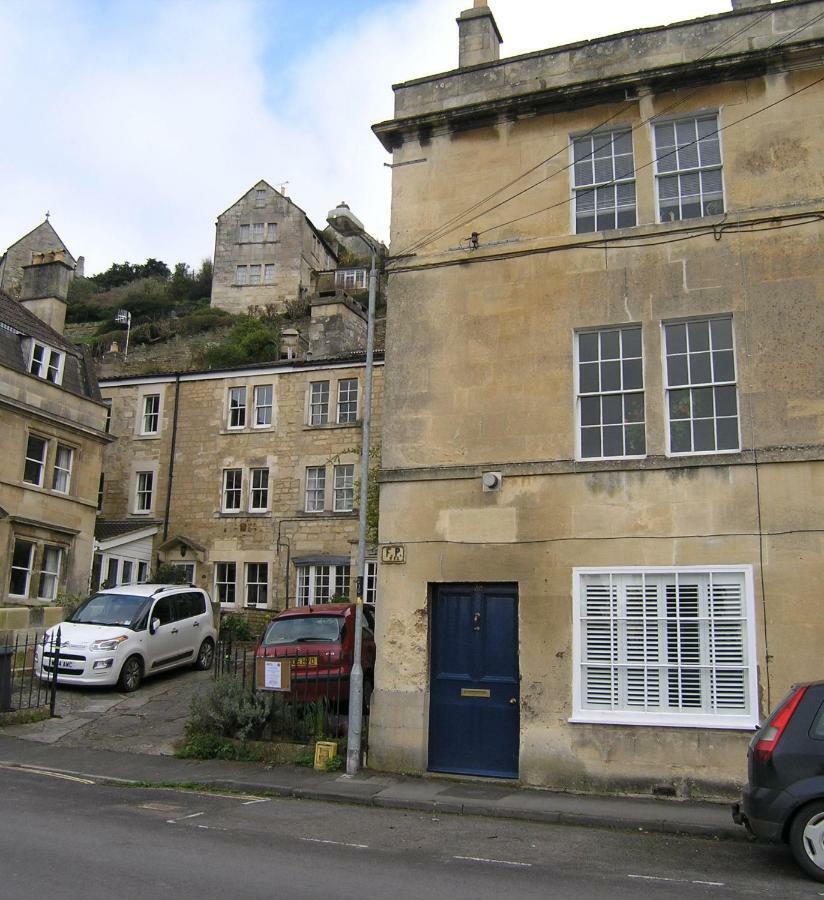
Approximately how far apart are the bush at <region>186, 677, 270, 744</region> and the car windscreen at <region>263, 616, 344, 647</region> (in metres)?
1.51

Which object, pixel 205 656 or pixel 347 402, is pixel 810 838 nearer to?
pixel 205 656

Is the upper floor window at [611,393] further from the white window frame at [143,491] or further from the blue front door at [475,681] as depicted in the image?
the white window frame at [143,491]

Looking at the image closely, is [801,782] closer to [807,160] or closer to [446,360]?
[446,360]

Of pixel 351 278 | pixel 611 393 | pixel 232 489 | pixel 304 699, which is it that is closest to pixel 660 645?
pixel 611 393

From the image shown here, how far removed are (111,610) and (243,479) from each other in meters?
13.3

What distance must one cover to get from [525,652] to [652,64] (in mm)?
8367

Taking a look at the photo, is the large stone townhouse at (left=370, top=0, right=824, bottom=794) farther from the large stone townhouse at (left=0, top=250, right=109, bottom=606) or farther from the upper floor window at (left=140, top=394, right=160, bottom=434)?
the upper floor window at (left=140, top=394, right=160, bottom=434)

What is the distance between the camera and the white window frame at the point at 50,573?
25.6 m

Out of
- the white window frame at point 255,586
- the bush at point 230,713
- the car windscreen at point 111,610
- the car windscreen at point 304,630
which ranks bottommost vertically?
the bush at point 230,713

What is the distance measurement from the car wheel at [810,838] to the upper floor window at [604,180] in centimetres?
799

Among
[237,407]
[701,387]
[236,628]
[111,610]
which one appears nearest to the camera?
[701,387]

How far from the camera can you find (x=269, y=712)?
12562 millimetres

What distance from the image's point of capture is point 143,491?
32031mm

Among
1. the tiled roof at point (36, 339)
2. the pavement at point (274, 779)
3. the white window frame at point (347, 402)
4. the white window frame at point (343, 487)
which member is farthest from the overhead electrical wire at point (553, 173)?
the white window frame at point (347, 402)
